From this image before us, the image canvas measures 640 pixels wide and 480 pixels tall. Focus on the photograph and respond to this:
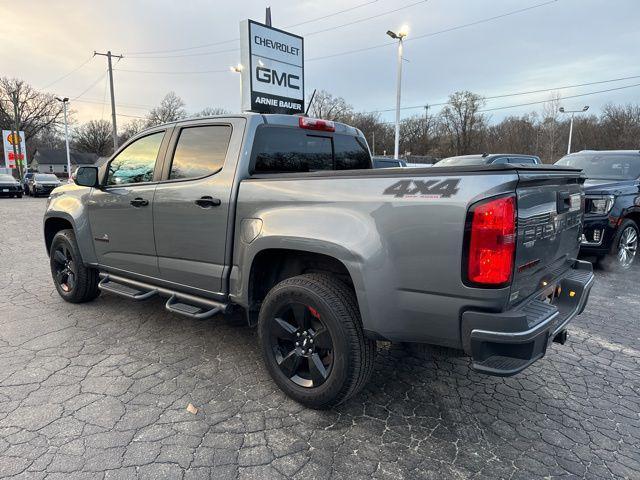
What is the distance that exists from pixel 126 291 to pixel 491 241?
3.42 meters

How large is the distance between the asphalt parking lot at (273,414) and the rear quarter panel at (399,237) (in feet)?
2.35

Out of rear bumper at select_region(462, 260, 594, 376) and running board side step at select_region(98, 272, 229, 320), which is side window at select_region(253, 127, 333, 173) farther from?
rear bumper at select_region(462, 260, 594, 376)

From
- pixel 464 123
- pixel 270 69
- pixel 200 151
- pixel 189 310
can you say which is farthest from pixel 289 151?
pixel 464 123

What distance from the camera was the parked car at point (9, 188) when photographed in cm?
2486

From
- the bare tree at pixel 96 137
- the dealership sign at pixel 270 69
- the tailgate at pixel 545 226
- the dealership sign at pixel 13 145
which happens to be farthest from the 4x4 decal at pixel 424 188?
the bare tree at pixel 96 137

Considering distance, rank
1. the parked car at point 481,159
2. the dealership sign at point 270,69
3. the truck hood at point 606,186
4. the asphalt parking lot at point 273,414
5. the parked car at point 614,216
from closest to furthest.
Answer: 1. the asphalt parking lot at point 273,414
2. the parked car at point 614,216
3. the truck hood at point 606,186
4. the dealership sign at point 270,69
5. the parked car at point 481,159

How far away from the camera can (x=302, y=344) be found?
2840mm

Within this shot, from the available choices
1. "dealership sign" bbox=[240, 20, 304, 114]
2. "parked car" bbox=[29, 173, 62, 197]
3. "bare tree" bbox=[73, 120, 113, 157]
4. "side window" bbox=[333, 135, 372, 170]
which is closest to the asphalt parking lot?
A: "side window" bbox=[333, 135, 372, 170]

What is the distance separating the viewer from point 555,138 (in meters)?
49.8

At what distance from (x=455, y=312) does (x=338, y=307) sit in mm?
696

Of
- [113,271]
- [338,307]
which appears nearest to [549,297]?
[338,307]

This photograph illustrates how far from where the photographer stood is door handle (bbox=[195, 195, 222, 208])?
3.21 meters

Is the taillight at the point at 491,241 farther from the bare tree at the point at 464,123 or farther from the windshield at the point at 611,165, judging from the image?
the bare tree at the point at 464,123

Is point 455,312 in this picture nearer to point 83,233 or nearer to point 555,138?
point 83,233
